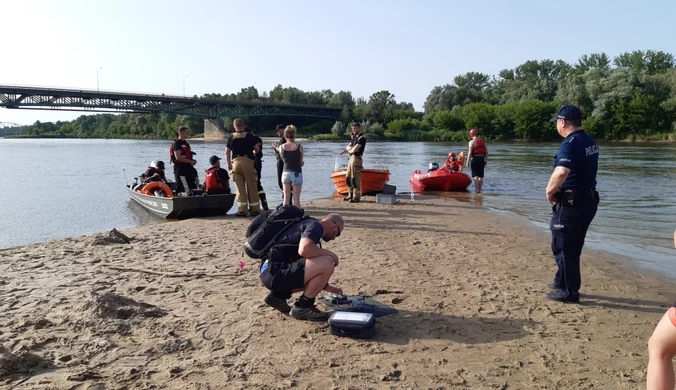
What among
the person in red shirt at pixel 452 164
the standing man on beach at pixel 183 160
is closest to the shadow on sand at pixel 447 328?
the standing man on beach at pixel 183 160

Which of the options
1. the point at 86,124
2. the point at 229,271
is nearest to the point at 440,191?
the point at 229,271

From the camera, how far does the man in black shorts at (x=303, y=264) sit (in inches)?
190

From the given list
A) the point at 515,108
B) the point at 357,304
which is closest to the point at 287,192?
the point at 357,304

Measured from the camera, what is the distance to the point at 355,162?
13766 mm

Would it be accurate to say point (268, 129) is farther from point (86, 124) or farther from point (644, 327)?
point (644, 327)

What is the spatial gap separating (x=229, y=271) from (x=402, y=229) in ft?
14.0

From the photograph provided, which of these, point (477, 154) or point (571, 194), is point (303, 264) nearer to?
point (571, 194)

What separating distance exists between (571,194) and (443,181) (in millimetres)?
12564

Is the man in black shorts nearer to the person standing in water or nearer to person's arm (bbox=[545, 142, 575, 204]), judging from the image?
person's arm (bbox=[545, 142, 575, 204])

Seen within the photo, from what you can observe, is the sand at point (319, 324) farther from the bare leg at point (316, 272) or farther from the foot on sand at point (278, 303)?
the bare leg at point (316, 272)

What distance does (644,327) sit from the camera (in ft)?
16.4

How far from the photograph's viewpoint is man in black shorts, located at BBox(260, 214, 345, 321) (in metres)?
4.82

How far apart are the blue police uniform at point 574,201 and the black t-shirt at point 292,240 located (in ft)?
8.23

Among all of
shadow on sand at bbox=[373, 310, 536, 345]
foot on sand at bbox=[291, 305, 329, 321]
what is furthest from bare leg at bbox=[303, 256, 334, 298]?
shadow on sand at bbox=[373, 310, 536, 345]
